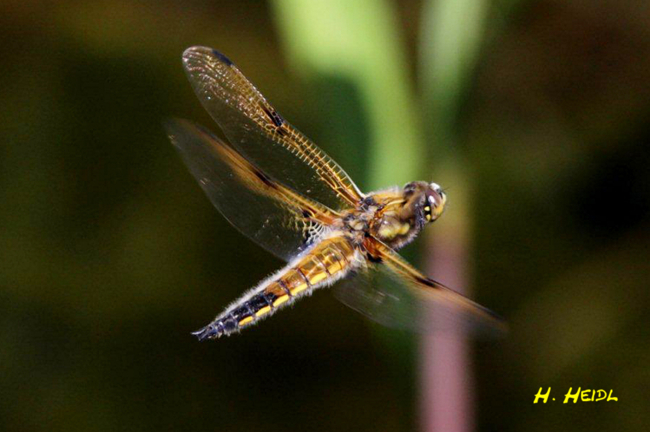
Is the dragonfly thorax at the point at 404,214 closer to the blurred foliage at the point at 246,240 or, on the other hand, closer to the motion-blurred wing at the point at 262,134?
the motion-blurred wing at the point at 262,134

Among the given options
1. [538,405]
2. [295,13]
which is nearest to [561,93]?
[538,405]

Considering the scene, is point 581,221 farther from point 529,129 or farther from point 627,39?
point 627,39

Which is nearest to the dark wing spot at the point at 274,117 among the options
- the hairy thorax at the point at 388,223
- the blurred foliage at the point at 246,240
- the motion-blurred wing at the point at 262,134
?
the motion-blurred wing at the point at 262,134

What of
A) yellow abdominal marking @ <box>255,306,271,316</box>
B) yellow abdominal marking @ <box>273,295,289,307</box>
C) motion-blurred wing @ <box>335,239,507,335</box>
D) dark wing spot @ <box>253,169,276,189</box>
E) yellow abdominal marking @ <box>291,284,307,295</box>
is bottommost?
yellow abdominal marking @ <box>255,306,271,316</box>

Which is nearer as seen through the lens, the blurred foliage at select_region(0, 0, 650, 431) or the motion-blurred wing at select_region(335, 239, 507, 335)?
the motion-blurred wing at select_region(335, 239, 507, 335)

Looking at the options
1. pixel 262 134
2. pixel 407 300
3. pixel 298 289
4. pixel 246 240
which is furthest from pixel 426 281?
pixel 246 240

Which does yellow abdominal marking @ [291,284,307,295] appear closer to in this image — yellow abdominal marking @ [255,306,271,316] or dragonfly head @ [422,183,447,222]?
yellow abdominal marking @ [255,306,271,316]

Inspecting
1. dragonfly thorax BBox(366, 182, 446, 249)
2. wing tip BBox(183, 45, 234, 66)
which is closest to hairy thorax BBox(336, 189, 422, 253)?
dragonfly thorax BBox(366, 182, 446, 249)
